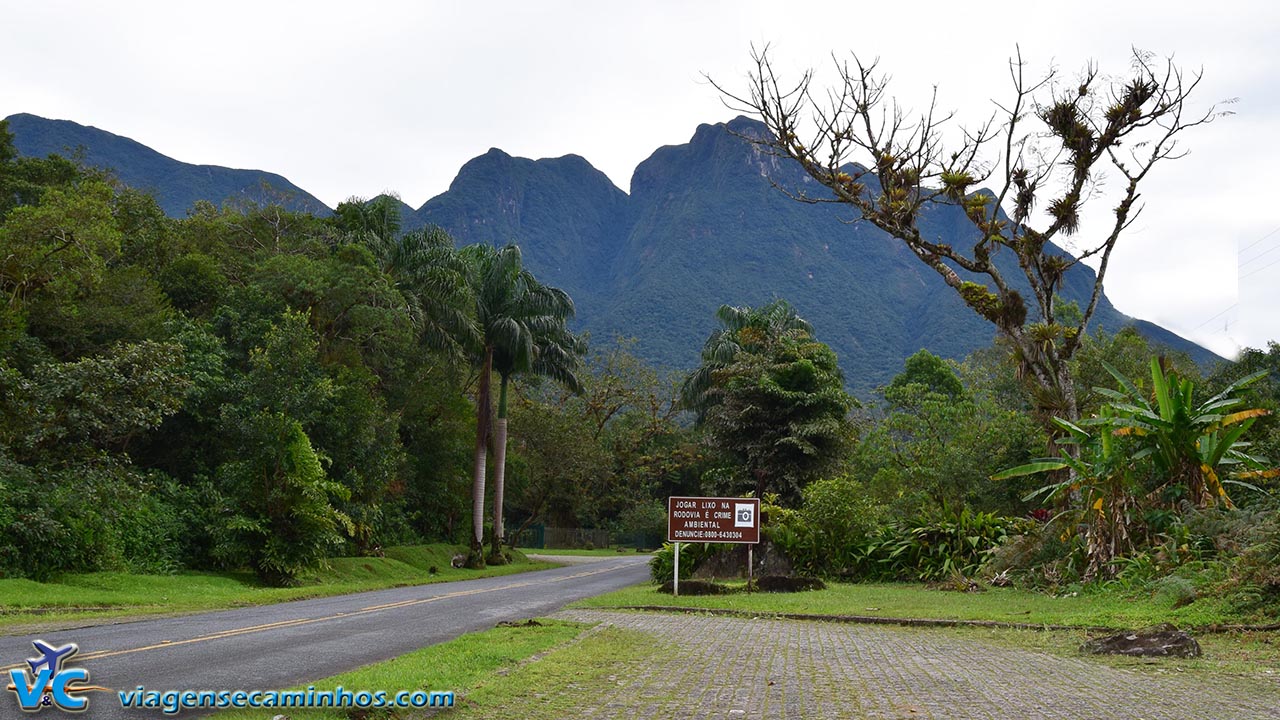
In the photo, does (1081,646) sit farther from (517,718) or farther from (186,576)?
(186,576)

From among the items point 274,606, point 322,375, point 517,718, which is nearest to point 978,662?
point 517,718

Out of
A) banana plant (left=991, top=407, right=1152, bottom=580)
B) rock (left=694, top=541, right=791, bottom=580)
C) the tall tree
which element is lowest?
rock (left=694, top=541, right=791, bottom=580)

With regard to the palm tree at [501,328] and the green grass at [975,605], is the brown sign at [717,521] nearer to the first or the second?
the green grass at [975,605]

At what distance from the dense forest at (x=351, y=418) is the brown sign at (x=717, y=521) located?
14.3 ft

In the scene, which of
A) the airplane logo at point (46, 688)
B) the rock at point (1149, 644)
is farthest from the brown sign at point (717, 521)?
the airplane logo at point (46, 688)

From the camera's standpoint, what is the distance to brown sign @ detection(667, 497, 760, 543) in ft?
60.3

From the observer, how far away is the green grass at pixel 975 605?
38.4 ft

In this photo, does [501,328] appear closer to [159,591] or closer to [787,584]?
[159,591]

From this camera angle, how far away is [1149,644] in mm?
9312

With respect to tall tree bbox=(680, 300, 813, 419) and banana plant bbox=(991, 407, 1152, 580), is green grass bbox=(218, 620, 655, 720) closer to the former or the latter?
banana plant bbox=(991, 407, 1152, 580)

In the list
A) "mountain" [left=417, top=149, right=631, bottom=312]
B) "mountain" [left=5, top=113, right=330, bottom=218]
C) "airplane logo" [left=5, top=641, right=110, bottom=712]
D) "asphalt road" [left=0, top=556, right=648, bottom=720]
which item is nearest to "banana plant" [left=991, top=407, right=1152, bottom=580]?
"asphalt road" [left=0, top=556, right=648, bottom=720]

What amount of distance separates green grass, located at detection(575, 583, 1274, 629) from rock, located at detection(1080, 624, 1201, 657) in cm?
215

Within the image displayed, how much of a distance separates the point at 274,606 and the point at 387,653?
26.2ft

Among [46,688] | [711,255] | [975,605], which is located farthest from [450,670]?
[711,255]
